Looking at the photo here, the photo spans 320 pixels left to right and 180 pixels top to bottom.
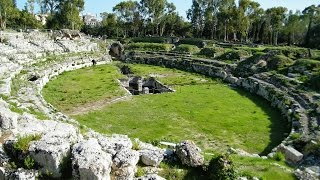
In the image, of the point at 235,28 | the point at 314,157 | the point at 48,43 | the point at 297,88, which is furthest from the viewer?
the point at 235,28

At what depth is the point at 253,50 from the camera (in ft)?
171

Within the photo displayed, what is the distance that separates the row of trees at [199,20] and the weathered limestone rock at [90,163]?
56465 millimetres

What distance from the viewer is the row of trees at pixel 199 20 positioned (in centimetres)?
6831

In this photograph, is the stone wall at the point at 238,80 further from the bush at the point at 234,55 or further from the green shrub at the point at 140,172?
the green shrub at the point at 140,172

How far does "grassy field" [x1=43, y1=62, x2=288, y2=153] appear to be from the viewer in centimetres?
2152

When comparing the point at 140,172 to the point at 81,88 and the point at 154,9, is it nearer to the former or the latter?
the point at 81,88

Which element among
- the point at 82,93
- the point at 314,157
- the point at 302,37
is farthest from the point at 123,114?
the point at 302,37

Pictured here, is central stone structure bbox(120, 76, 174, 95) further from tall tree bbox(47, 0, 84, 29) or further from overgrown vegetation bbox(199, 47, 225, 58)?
tall tree bbox(47, 0, 84, 29)

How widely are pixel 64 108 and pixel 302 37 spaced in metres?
60.7

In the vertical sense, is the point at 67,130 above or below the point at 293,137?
above

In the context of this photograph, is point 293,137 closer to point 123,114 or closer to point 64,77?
point 123,114

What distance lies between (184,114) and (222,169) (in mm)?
15518

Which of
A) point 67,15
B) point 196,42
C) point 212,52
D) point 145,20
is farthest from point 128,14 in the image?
point 212,52

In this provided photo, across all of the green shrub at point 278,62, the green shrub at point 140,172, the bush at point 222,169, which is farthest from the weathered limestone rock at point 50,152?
the green shrub at point 278,62
